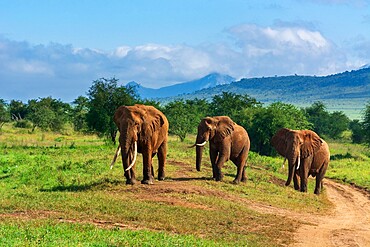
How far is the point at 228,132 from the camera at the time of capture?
2803 cm

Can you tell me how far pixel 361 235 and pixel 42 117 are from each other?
64.9 meters

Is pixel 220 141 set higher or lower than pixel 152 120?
lower

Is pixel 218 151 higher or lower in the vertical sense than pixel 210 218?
higher

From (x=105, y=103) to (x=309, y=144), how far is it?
2290 cm

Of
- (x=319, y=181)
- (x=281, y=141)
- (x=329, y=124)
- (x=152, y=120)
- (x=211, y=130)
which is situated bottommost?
(x=319, y=181)

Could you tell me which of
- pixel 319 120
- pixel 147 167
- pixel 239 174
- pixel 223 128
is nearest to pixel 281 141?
pixel 239 174

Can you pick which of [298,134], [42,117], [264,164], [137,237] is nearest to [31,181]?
[137,237]

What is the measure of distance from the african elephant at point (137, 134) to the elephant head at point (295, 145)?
8950mm

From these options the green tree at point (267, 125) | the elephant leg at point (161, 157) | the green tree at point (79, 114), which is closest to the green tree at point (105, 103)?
the green tree at point (267, 125)

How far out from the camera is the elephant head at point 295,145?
2985cm

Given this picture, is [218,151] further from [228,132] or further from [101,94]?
[101,94]

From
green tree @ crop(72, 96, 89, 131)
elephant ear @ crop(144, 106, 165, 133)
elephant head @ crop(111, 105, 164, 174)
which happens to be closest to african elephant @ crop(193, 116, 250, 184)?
elephant ear @ crop(144, 106, 165, 133)

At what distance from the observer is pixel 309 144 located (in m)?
31.2

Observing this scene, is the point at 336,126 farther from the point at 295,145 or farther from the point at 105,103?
the point at 295,145
